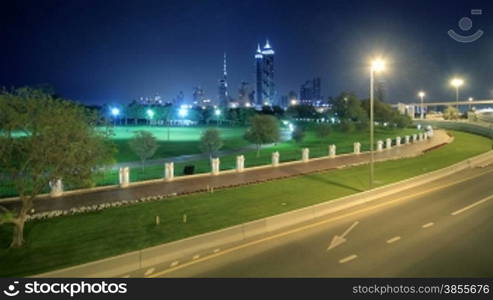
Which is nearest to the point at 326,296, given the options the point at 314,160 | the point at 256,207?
the point at 256,207

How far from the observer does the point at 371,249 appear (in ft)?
39.5

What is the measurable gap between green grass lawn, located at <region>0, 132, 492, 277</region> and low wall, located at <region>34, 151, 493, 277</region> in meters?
0.71

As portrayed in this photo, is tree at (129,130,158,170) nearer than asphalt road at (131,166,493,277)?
No

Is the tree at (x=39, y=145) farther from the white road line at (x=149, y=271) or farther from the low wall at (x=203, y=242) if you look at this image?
the white road line at (x=149, y=271)

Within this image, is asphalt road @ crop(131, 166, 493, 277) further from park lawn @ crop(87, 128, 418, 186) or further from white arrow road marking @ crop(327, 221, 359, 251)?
park lawn @ crop(87, 128, 418, 186)

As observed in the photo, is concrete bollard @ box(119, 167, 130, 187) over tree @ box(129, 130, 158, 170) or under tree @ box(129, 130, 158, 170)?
under

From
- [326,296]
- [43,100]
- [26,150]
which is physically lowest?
[326,296]

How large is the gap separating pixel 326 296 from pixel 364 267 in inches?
79.5

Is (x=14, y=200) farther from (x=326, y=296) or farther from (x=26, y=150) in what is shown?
(x=326, y=296)

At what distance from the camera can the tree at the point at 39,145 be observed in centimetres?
1227

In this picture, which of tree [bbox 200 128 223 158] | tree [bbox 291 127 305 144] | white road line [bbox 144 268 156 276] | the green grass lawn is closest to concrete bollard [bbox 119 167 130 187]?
the green grass lawn

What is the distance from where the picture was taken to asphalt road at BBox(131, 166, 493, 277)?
10.5m

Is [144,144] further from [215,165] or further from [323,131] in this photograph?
[323,131]

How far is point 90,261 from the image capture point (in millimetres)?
11062
